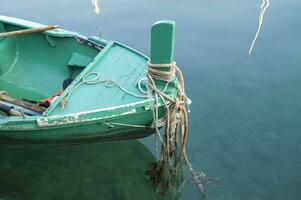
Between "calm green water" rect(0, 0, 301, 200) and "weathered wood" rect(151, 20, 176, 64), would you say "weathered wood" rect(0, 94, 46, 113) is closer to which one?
"calm green water" rect(0, 0, 301, 200)

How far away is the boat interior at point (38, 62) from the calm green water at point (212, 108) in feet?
4.62

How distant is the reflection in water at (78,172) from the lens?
548 cm

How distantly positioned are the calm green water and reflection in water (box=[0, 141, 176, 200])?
1 centimetres

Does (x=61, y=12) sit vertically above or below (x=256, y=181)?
above

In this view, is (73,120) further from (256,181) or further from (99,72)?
(256,181)

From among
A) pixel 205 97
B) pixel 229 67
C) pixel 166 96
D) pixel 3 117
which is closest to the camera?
pixel 166 96

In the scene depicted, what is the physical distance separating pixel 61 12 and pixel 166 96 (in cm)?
654

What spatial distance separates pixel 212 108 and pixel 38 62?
11.3 feet

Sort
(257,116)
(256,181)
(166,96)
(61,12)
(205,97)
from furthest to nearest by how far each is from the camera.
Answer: (61,12) < (205,97) < (257,116) < (256,181) < (166,96)

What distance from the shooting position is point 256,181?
18.6 feet

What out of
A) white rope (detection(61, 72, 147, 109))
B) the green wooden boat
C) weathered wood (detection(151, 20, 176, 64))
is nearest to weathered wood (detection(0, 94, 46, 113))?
the green wooden boat

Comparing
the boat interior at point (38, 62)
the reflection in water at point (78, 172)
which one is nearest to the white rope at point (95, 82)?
the boat interior at point (38, 62)

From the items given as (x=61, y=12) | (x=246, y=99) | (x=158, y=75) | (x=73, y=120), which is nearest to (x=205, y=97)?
(x=246, y=99)

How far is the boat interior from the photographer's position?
684 centimetres
